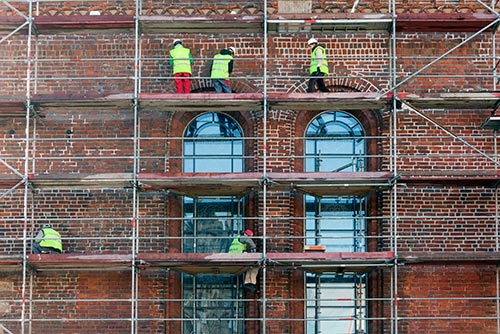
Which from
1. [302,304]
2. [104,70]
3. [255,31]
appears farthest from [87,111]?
[302,304]

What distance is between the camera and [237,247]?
25.9 meters

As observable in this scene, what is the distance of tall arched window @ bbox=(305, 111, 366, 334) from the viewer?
26.6m

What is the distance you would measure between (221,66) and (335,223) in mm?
3688

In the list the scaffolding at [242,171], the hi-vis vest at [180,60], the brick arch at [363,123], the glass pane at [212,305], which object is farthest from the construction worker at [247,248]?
the hi-vis vest at [180,60]

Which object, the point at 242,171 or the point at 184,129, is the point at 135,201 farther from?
the point at 242,171

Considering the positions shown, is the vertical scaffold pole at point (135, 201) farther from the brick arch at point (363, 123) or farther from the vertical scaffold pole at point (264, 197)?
the brick arch at point (363, 123)

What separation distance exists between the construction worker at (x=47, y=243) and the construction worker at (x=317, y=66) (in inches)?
217

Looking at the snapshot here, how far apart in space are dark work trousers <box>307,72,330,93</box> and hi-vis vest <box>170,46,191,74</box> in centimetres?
231

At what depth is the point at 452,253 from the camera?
1013 inches

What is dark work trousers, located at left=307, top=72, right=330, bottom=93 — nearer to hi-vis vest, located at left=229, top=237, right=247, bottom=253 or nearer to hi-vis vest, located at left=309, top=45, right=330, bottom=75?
hi-vis vest, located at left=309, top=45, right=330, bottom=75

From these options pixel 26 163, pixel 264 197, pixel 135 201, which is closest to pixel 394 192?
pixel 264 197

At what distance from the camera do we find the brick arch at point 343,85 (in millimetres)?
27266

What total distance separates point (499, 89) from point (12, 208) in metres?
9.52

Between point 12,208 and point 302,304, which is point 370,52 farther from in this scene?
point 12,208
